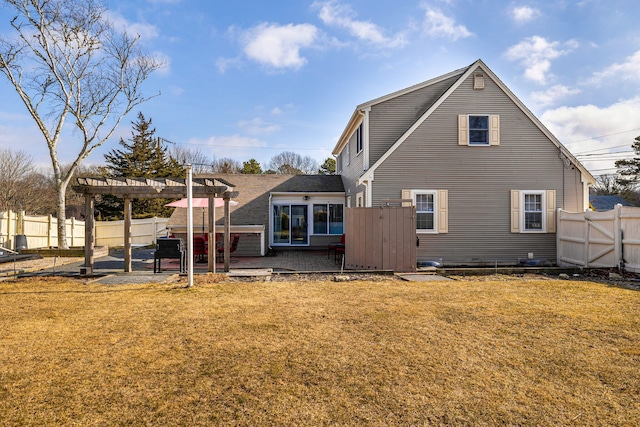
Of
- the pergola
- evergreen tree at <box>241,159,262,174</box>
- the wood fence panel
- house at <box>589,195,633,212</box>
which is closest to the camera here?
the pergola

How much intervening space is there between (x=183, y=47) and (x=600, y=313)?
14849 millimetres

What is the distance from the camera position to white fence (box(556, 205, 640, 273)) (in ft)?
33.7

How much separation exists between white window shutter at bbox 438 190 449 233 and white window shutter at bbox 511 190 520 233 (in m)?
2.50

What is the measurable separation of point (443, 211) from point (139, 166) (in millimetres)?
27210

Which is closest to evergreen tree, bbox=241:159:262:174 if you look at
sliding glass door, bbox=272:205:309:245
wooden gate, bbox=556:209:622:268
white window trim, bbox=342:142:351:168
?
white window trim, bbox=342:142:351:168

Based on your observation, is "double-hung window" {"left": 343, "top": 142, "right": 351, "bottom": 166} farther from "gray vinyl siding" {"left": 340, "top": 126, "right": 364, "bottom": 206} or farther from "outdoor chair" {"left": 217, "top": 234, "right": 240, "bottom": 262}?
"outdoor chair" {"left": 217, "top": 234, "right": 240, "bottom": 262}

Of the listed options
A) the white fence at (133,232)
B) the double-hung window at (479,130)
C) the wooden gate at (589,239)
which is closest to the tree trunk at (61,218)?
the white fence at (133,232)

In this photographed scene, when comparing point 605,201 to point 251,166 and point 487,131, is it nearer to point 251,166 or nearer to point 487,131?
point 487,131

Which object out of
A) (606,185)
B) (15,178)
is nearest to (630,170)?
(606,185)

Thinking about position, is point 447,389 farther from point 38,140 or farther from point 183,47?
point 38,140

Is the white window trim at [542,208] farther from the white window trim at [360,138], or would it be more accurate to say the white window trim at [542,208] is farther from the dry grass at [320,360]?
the dry grass at [320,360]

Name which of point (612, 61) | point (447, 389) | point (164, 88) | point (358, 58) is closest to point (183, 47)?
point (358, 58)

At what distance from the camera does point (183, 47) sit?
13.6 m

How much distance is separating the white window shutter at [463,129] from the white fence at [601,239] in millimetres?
4454
